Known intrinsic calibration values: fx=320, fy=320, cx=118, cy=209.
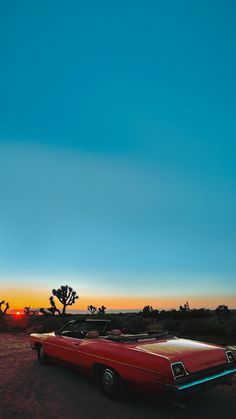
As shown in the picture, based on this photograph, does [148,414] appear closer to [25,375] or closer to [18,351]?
[25,375]

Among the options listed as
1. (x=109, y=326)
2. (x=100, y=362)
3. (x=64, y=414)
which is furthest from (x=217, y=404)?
(x=109, y=326)

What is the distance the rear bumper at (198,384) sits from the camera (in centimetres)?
395

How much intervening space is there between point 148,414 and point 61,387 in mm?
1842

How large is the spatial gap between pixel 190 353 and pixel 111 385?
132 cm

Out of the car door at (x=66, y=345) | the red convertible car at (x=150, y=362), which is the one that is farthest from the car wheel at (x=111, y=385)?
the car door at (x=66, y=345)

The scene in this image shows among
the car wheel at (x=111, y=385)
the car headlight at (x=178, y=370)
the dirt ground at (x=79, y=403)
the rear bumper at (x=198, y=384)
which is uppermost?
the car headlight at (x=178, y=370)

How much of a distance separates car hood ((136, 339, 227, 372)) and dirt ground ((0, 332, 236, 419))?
0.63 meters

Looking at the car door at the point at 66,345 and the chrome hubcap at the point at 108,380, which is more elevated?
the car door at the point at 66,345

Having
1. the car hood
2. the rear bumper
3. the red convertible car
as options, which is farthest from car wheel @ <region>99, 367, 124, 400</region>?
the rear bumper

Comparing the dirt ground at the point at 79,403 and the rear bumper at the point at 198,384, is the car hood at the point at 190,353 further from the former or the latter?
the dirt ground at the point at 79,403

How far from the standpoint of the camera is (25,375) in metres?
6.39

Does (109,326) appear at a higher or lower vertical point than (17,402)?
higher

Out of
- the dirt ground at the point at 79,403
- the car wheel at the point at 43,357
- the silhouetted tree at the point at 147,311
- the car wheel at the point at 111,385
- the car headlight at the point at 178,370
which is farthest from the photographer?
the silhouetted tree at the point at 147,311

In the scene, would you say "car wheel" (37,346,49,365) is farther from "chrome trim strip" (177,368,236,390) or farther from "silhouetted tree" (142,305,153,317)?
"silhouetted tree" (142,305,153,317)
